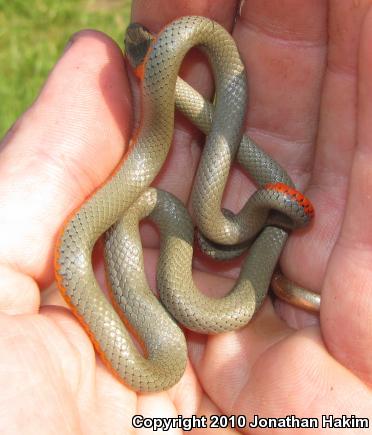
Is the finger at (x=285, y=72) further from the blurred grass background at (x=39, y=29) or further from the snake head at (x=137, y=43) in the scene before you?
the blurred grass background at (x=39, y=29)

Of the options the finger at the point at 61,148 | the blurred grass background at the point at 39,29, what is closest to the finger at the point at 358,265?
the finger at the point at 61,148

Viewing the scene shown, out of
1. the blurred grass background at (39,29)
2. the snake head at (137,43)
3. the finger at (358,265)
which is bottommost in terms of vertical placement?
the blurred grass background at (39,29)

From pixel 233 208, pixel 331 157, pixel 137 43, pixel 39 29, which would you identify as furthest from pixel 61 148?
pixel 39 29

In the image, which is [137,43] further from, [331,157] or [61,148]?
[331,157]

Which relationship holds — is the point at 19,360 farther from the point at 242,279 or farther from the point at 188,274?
the point at 242,279

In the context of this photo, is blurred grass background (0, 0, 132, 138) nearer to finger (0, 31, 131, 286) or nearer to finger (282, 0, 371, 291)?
finger (0, 31, 131, 286)

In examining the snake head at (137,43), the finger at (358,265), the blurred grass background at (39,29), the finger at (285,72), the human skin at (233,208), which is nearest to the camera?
the human skin at (233,208)
